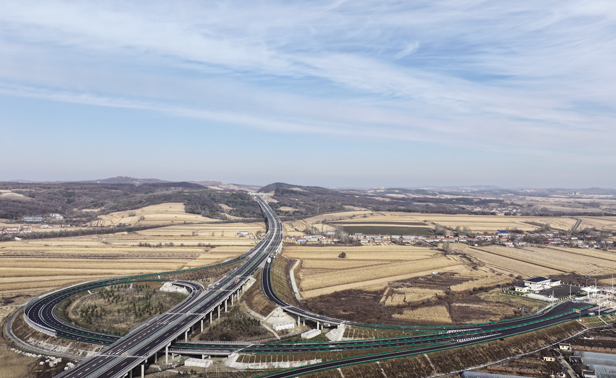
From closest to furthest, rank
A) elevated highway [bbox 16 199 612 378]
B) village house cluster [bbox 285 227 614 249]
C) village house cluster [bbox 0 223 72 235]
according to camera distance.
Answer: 1. elevated highway [bbox 16 199 612 378]
2. village house cluster [bbox 285 227 614 249]
3. village house cluster [bbox 0 223 72 235]

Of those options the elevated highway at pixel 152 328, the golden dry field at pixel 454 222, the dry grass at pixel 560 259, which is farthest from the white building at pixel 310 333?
the golden dry field at pixel 454 222

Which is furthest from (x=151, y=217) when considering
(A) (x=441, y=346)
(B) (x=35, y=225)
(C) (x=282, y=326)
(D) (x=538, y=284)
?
(A) (x=441, y=346)

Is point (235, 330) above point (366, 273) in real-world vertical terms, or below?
below

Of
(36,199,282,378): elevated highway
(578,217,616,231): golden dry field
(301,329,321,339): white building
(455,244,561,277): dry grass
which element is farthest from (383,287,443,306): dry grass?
(578,217,616,231): golden dry field

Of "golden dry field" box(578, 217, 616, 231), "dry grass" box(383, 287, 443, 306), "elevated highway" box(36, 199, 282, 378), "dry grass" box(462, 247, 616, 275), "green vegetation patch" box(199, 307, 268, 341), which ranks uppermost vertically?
"golden dry field" box(578, 217, 616, 231)

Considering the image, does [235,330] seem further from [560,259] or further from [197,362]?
[560,259]

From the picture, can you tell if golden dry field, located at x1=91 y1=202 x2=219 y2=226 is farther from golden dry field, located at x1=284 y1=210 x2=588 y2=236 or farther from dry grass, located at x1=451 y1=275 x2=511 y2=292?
dry grass, located at x1=451 y1=275 x2=511 y2=292

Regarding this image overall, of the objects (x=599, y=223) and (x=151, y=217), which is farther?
(x=599, y=223)
